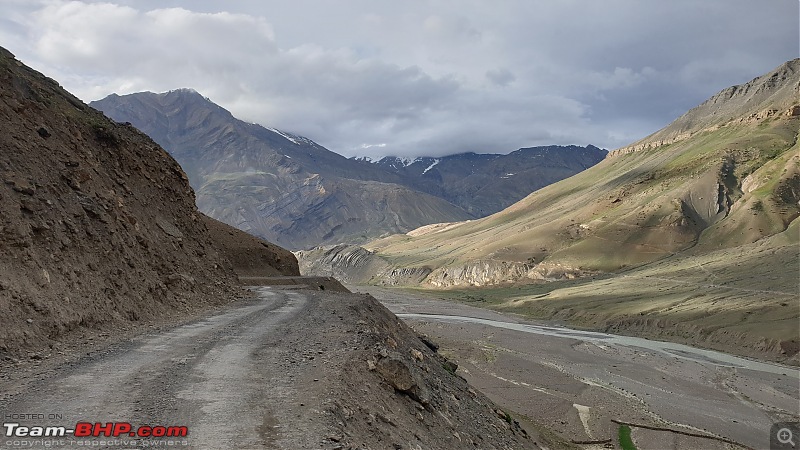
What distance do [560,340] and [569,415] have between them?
35789 mm

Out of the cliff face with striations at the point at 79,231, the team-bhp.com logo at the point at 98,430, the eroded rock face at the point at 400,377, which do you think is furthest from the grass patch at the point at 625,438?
the team-bhp.com logo at the point at 98,430

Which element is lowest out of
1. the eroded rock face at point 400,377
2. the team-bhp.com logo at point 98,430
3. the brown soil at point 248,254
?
the eroded rock face at point 400,377

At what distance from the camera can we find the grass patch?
28062 mm

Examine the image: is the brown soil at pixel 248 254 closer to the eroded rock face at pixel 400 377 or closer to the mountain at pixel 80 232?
the mountain at pixel 80 232

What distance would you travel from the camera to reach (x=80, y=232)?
20.0m

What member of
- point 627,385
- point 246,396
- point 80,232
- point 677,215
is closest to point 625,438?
point 627,385

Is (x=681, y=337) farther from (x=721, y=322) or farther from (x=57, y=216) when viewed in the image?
(x=57, y=216)

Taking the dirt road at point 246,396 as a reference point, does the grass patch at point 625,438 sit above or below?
below

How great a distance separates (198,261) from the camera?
31.9 meters

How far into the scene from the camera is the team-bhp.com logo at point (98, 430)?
8062 mm

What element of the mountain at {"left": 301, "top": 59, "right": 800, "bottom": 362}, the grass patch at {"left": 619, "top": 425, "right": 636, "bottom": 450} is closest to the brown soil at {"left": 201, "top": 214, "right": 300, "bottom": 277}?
the grass patch at {"left": 619, "top": 425, "right": 636, "bottom": 450}

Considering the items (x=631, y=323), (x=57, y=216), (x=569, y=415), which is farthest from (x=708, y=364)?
(x=57, y=216)

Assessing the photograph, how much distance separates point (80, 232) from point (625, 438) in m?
29.1

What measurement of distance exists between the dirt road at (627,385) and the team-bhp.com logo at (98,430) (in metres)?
25.5
